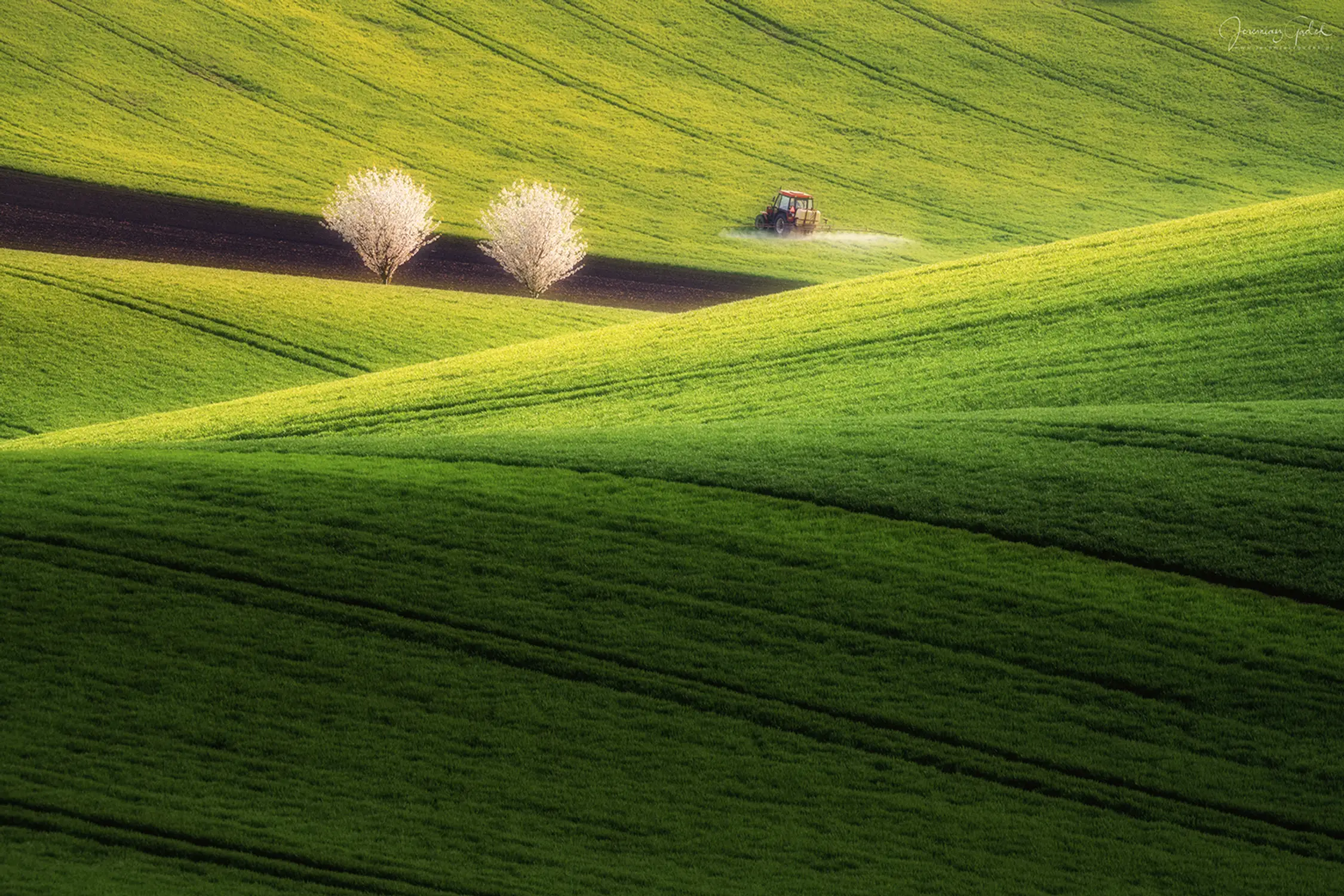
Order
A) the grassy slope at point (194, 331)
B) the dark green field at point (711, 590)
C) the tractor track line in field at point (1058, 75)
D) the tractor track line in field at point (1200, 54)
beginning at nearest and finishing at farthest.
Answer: the dark green field at point (711, 590) → the grassy slope at point (194, 331) → the tractor track line in field at point (1058, 75) → the tractor track line in field at point (1200, 54)

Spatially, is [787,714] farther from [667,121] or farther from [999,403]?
[667,121]

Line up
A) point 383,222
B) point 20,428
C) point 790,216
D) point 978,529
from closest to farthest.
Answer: point 978,529 < point 20,428 < point 383,222 < point 790,216

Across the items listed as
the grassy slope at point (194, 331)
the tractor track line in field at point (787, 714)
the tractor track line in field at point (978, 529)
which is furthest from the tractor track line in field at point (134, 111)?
the tractor track line in field at point (787, 714)

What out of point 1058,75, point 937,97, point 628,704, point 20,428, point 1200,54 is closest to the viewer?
point 628,704

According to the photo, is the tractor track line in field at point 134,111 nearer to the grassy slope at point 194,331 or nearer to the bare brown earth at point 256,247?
the bare brown earth at point 256,247

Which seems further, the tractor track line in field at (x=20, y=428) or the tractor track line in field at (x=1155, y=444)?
the tractor track line in field at (x=20, y=428)

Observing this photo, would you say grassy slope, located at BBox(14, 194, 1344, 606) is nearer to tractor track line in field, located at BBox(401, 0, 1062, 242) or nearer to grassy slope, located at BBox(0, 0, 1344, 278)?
grassy slope, located at BBox(0, 0, 1344, 278)

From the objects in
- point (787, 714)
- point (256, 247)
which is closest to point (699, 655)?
point (787, 714)
